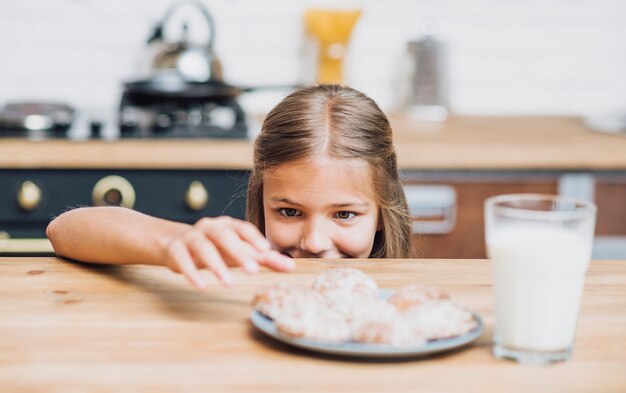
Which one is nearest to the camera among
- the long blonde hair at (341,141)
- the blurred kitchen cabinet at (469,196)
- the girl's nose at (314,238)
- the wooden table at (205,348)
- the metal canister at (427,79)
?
the wooden table at (205,348)

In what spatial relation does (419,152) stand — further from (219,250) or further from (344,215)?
(219,250)

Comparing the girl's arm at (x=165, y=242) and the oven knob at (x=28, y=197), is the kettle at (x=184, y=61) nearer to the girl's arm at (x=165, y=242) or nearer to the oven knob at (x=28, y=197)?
the oven knob at (x=28, y=197)

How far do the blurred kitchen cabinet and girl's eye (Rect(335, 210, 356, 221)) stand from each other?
91 centimetres

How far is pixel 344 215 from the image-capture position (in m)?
1.51

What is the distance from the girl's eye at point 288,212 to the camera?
1.50m

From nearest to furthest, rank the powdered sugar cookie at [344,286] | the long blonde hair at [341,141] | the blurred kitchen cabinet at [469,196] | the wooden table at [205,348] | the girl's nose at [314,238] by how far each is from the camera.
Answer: the wooden table at [205,348] → the powdered sugar cookie at [344,286] → the girl's nose at [314,238] → the long blonde hair at [341,141] → the blurred kitchen cabinet at [469,196]

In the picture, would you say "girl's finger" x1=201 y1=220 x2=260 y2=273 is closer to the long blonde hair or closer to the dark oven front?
the long blonde hair

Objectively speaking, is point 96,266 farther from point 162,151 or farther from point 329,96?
point 162,151

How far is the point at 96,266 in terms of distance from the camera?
1.08 meters

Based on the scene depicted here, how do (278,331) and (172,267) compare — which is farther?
(172,267)

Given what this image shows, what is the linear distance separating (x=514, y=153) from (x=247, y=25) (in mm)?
1051

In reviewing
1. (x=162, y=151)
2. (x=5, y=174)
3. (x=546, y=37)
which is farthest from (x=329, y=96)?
(x=546, y=37)

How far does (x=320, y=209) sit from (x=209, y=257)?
61 centimetres

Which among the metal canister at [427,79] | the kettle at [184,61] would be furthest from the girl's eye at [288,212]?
the metal canister at [427,79]
